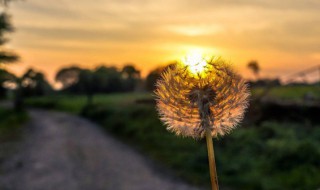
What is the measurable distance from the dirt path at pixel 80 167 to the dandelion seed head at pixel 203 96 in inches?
517

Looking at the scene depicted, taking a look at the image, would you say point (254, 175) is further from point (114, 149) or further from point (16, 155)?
point (16, 155)

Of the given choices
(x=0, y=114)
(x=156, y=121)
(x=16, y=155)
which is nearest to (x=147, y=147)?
(x=156, y=121)

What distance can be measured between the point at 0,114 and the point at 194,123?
44.6m

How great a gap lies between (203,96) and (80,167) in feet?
59.4

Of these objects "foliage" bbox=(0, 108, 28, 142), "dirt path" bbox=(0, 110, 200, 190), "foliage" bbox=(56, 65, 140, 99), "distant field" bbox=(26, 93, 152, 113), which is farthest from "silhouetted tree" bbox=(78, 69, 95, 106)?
"dirt path" bbox=(0, 110, 200, 190)

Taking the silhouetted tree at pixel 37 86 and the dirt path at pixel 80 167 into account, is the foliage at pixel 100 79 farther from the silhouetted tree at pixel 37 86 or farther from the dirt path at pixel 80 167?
the dirt path at pixel 80 167

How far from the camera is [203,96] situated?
3.29 metres

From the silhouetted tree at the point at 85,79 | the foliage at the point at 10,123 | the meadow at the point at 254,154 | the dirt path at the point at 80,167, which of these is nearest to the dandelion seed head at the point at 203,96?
the meadow at the point at 254,154

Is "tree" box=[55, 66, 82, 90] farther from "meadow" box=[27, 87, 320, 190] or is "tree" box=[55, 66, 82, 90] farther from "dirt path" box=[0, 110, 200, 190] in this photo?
"meadow" box=[27, 87, 320, 190]

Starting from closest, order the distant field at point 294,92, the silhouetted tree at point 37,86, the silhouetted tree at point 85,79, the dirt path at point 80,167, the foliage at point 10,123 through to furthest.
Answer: the dirt path at point 80,167
the distant field at point 294,92
the foliage at point 10,123
the silhouetted tree at point 85,79
the silhouetted tree at point 37,86

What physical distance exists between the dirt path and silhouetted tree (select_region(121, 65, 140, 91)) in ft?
133

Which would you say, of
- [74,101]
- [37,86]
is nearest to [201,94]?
[74,101]

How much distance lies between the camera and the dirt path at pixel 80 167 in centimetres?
1755

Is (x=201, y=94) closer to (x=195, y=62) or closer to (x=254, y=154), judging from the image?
(x=195, y=62)
